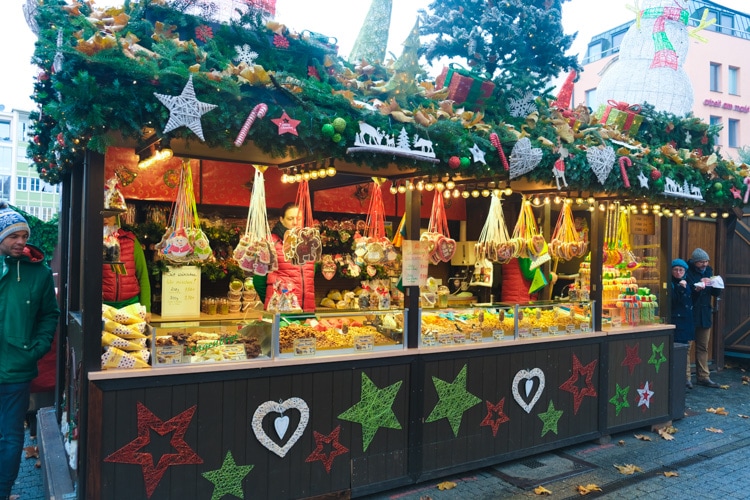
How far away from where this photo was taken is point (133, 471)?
3816mm

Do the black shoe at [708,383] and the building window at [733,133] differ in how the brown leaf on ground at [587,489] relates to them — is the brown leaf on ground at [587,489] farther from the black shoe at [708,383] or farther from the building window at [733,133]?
the building window at [733,133]

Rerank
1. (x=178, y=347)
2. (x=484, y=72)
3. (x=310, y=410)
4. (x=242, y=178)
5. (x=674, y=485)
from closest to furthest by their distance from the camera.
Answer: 1. (x=178, y=347)
2. (x=310, y=410)
3. (x=674, y=485)
4. (x=484, y=72)
5. (x=242, y=178)

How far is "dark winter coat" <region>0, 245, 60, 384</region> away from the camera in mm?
4078

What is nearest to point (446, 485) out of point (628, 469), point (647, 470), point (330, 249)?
point (628, 469)

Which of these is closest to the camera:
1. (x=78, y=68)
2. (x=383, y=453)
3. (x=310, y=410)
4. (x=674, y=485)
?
(x=78, y=68)

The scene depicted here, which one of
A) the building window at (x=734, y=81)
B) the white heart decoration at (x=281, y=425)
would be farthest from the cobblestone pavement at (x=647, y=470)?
the building window at (x=734, y=81)

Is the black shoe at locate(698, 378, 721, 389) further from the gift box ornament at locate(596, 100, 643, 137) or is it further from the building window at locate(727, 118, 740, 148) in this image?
the building window at locate(727, 118, 740, 148)

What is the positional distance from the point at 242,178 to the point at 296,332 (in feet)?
10.9

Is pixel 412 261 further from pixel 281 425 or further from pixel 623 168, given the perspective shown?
pixel 623 168

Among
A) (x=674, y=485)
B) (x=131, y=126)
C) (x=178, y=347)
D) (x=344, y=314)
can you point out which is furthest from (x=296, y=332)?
(x=674, y=485)

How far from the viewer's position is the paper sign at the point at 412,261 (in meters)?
5.16

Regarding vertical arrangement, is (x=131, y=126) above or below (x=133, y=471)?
above

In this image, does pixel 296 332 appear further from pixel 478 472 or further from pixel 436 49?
pixel 436 49

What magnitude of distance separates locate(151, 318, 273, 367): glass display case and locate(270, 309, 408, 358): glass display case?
4.7 inches
